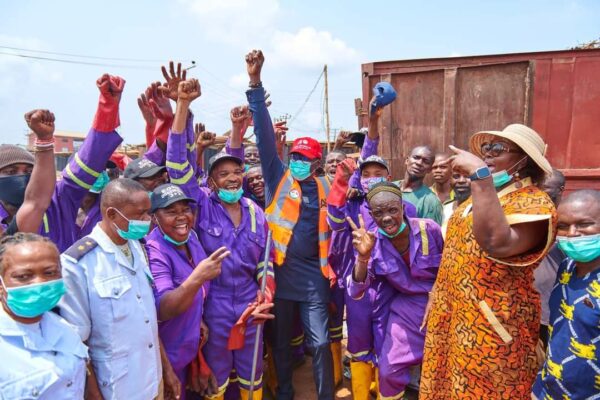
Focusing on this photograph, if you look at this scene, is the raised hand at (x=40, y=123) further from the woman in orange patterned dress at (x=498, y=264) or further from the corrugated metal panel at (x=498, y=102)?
the corrugated metal panel at (x=498, y=102)

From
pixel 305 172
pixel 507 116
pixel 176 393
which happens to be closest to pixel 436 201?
pixel 305 172

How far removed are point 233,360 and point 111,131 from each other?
1902 millimetres

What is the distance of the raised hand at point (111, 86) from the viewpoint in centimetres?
259

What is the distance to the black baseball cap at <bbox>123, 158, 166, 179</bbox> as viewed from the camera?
A: 304 cm

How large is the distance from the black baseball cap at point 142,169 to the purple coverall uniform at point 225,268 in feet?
0.54

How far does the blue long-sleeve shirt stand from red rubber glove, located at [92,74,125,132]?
1.08 m

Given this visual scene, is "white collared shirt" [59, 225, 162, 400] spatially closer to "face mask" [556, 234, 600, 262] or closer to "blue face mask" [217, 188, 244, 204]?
"blue face mask" [217, 188, 244, 204]

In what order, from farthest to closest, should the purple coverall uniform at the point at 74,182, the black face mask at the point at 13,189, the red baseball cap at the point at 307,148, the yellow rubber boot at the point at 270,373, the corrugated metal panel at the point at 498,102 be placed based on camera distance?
the corrugated metal panel at the point at 498,102, the yellow rubber boot at the point at 270,373, the red baseball cap at the point at 307,148, the purple coverall uniform at the point at 74,182, the black face mask at the point at 13,189

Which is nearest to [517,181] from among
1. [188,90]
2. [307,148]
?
[307,148]

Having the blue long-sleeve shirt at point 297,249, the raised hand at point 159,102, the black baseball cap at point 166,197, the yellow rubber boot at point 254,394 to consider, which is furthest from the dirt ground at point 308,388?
the raised hand at point 159,102

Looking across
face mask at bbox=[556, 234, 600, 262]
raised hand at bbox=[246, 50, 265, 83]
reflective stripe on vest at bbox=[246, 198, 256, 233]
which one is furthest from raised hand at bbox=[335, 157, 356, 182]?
face mask at bbox=[556, 234, 600, 262]

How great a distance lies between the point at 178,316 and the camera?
270cm

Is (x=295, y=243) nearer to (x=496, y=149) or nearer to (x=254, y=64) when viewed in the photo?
(x=254, y=64)

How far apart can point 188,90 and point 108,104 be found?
0.58 m
